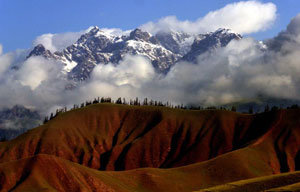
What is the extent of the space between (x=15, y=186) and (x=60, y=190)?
49.7 ft

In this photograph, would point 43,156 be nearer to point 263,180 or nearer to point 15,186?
point 15,186

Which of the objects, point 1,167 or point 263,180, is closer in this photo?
point 263,180

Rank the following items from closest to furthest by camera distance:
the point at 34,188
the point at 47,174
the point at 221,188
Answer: the point at 221,188 < the point at 34,188 < the point at 47,174

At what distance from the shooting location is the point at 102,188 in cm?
19162

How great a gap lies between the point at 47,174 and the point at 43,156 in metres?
9.07

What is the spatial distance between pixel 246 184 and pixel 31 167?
267 ft

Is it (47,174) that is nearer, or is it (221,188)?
(221,188)

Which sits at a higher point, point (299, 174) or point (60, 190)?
point (299, 174)

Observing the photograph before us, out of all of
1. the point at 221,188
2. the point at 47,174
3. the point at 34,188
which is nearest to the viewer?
the point at 221,188

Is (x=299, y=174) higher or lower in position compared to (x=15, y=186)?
higher

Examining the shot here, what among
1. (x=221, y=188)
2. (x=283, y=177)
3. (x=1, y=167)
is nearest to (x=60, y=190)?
(x=1, y=167)

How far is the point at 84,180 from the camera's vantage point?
634ft

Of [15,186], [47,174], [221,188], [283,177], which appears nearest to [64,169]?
[47,174]

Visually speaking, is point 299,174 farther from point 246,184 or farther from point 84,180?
point 84,180
